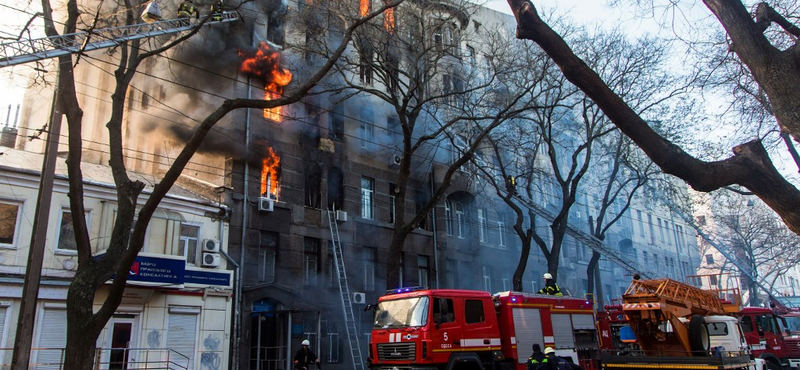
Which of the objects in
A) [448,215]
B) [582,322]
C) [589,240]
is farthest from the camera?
[448,215]

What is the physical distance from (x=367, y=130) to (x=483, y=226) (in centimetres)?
923

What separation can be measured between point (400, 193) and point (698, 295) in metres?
8.58

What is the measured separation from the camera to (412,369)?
11172 mm

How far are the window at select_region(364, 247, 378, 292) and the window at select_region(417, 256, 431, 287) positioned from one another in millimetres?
2765

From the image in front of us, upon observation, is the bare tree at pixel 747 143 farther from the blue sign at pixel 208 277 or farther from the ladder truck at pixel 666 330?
the blue sign at pixel 208 277

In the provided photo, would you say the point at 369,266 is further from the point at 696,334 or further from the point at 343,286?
the point at 696,334

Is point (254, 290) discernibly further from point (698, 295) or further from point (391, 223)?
point (698, 295)

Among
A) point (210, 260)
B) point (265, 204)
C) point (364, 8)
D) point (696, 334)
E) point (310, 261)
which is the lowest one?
point (696, 334)

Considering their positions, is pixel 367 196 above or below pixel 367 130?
below

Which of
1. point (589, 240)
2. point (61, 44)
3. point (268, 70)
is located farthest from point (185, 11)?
point (589, 240)

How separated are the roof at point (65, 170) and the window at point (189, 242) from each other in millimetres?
944

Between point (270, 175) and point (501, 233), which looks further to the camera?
point (501, 233)

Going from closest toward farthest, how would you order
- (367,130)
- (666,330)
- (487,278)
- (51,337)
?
1. (666,330)
2. (51,337)
3. (367,130)
4. (487,278)

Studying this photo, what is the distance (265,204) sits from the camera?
19.2 meters
